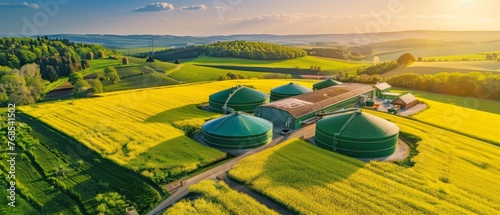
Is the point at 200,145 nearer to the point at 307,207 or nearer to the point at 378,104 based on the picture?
the point at 307,207

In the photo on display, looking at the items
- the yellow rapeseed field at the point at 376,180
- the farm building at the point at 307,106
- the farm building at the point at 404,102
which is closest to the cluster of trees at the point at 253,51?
the farm building at the point at 307,106

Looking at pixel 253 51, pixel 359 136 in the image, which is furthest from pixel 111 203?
pixel 253 51

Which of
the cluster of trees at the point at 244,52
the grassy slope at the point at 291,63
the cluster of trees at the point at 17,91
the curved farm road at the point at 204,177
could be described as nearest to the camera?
the curved farm road at the point at 204,177

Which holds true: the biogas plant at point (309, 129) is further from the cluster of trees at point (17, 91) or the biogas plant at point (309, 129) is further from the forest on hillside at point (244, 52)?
the forest on hillside at point (244, 52)

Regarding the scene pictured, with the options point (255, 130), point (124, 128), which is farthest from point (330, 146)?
point (124, 128)

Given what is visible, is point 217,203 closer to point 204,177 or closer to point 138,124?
point 204,177

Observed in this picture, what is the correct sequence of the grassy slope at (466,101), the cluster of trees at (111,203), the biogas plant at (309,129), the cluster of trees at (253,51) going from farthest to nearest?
the cluster of trees at (253,51) < the grassy slope at (466,101) < the biogas plant at (309,129) < the cluster of trees at (111,203)
